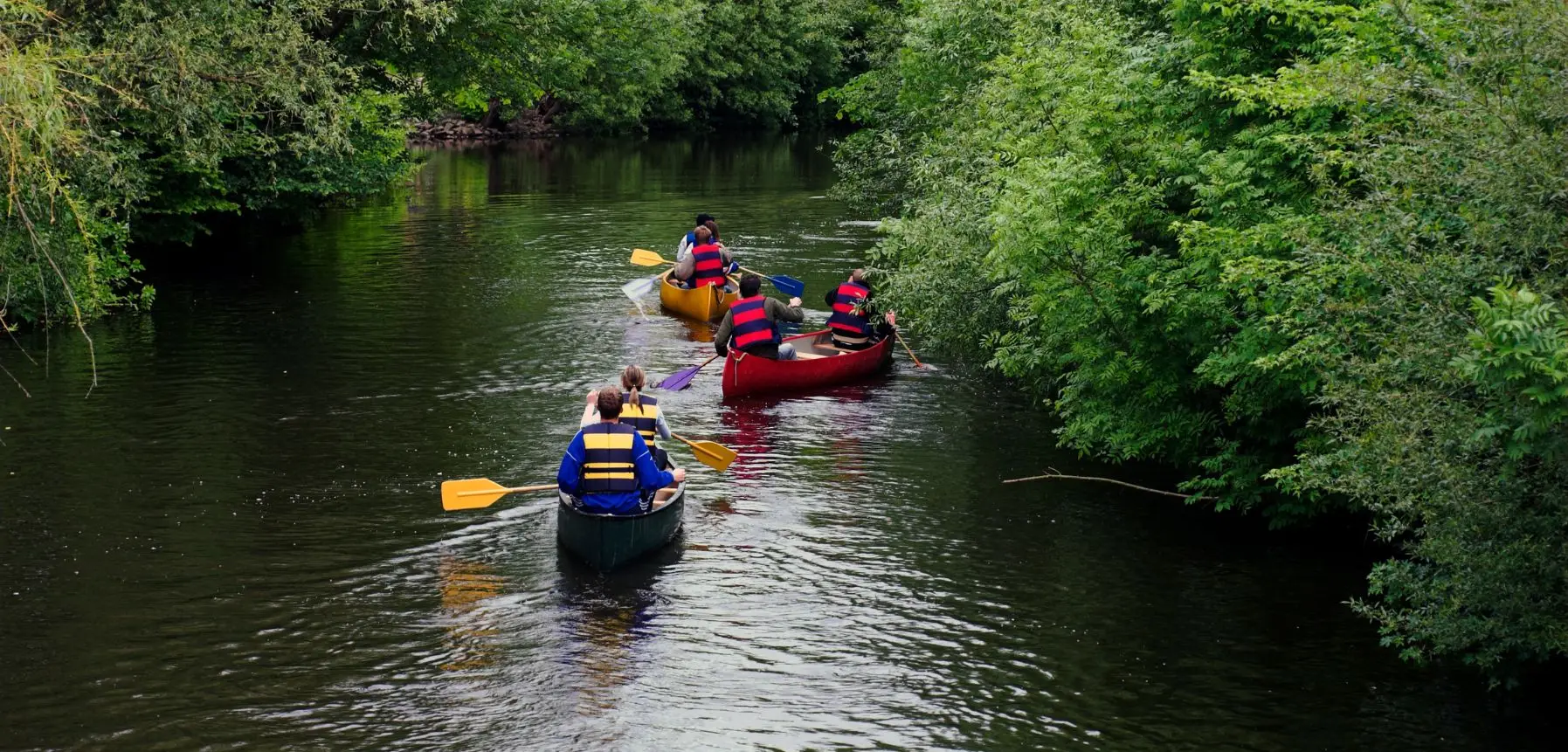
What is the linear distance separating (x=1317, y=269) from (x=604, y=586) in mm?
6200

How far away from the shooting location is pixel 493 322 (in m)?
23.6

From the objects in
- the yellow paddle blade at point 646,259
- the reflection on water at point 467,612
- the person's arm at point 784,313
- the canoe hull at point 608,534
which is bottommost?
the reflection on water at point 467,612

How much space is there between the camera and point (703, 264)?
25328 millimetres

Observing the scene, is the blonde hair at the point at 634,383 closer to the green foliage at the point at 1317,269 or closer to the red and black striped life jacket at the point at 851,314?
the green foliage at the point at 1317,269

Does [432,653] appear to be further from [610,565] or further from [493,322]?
[493,322]

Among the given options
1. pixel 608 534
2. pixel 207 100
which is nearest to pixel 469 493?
pixel 608 534

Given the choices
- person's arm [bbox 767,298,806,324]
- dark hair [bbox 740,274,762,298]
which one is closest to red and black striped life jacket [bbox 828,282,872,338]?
person's arm [bbox 767,298,806,324]

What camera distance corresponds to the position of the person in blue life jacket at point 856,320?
68.4 feet

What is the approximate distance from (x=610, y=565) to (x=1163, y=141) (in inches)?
263

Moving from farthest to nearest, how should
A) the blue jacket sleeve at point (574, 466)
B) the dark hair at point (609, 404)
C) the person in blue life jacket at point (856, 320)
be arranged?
1. the person in blue life jacket at point (856, 320)
2. the blue jacket sleeve at point (574, 466)
3. the dark hair at point (609, 404)

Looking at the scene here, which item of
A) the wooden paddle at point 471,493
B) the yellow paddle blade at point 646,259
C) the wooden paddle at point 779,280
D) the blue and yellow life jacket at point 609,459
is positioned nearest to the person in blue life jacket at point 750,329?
the wooden paddle at point 779,280

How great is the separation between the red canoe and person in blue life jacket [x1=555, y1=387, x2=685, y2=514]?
20.3 feet

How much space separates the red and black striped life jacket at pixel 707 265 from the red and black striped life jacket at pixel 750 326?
18.8ft

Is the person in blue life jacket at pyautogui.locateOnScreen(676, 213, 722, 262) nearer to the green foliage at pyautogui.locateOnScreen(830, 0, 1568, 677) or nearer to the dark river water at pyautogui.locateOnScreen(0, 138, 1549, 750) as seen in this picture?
the dark river water at pyautogui.locateOnScreen(0, 138, 1549, 750)
